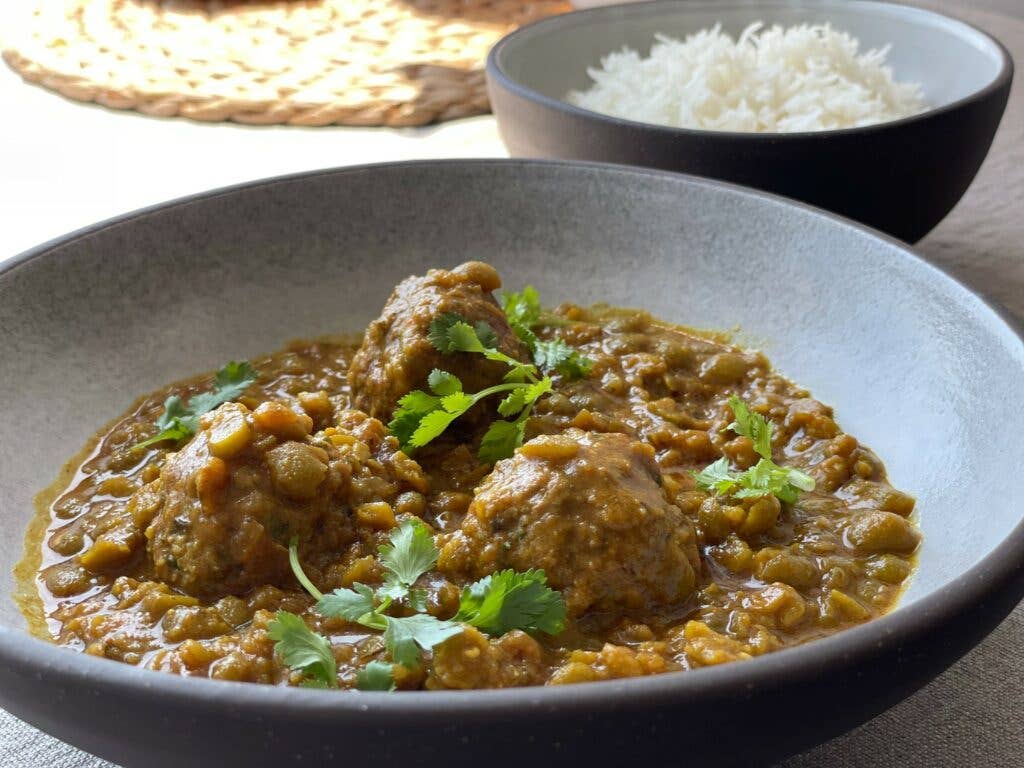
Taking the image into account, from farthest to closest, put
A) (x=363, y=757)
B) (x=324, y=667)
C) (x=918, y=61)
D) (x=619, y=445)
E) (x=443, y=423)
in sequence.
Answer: (x=918, y=61), (x=443, y=423), (x=619, y=445), (x=324, y=667), (x=363, y=757)

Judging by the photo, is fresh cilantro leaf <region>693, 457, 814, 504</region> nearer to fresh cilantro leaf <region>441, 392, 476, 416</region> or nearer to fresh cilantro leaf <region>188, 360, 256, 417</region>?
fresh cilantro leaf <region>441, 392, 476, 416</region>

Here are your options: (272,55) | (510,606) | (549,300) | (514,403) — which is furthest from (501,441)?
(272,55)

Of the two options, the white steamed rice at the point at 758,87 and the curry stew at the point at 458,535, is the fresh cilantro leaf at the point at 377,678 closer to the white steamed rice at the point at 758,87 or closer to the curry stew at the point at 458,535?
the curry stew at the point at 458,535

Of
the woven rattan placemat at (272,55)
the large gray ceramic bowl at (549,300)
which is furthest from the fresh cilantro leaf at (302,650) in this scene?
the woven rattan placemat at (272,55)

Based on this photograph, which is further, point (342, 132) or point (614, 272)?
point (342, 132)

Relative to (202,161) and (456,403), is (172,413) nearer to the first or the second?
(456,403)

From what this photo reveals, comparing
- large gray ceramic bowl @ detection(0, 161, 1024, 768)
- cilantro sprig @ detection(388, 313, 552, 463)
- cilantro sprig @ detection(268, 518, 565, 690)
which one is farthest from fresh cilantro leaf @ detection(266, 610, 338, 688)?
cilantro sprig @ detection(388, 313, 552, 463)

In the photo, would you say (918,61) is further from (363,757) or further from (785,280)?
(363,757)

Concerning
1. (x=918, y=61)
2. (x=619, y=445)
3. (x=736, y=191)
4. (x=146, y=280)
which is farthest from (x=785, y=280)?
(x=918, y=61)
